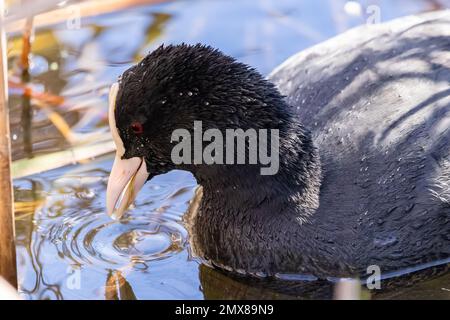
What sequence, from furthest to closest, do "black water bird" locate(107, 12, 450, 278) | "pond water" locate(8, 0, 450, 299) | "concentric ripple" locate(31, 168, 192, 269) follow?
"concentric ripple" locate(31, 168, 192, 269) → "pond water" locate(8, 0, 450, 299) → "black water bird" locate(107, 12, 450, 278)

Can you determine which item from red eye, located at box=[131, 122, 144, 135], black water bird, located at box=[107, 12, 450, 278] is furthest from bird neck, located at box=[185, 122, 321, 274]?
red eye, located at box=[131, 122, 144, 135]

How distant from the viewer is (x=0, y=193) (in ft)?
10.8

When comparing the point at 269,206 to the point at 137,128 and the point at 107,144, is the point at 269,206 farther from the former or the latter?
the point at 107,144

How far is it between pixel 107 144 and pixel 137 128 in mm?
992

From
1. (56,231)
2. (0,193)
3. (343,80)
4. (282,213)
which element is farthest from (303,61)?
(0,193)

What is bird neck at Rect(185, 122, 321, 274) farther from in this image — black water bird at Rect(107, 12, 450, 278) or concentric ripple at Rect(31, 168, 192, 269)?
concentric ripple at Rect(31, 168, 192, 269)

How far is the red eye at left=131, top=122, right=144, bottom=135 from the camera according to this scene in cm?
362

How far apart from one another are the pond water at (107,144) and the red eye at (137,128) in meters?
0.51

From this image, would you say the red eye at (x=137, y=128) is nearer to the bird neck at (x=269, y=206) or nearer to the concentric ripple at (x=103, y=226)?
the bird neck at (x=269, y=206)

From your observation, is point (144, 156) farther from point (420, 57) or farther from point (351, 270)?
point (420, 57)

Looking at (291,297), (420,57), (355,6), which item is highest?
(355,6)

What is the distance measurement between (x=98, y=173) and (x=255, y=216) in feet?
3.22

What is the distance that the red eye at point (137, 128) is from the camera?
3.62 m

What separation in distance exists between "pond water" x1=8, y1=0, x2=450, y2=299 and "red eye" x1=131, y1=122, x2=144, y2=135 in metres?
0.51
